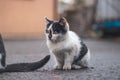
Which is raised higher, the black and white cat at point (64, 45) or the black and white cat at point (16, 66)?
the black and white cat at point (64, 45)

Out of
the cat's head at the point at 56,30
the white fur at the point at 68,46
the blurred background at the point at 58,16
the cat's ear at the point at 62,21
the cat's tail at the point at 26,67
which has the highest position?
the cat's ear at the point at 62,21

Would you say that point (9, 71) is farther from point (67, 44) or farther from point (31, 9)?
point (31, 9)

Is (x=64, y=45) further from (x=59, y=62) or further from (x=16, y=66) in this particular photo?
(x=16, y=66)

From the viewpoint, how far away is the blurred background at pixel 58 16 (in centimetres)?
1083

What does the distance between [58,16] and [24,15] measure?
1082 millimetres

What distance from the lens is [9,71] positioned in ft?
14.1

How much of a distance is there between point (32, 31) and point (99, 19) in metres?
2.72

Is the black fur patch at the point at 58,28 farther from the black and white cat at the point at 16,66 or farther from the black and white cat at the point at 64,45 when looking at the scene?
the black and white cat at the point at 16,66

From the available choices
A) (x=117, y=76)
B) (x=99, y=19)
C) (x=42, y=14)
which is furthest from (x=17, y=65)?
(x=99, y=19)

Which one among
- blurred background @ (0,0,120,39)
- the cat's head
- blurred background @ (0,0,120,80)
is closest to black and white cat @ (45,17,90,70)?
the cat's head

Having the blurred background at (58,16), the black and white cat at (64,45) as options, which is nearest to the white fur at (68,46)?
the black and white cat at (64,45)

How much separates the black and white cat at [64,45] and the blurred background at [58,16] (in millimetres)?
6290

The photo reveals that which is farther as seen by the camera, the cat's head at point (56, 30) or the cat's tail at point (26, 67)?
the cat's tail at point (26, 67)

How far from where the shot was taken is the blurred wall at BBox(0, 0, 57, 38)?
10.8 meters
